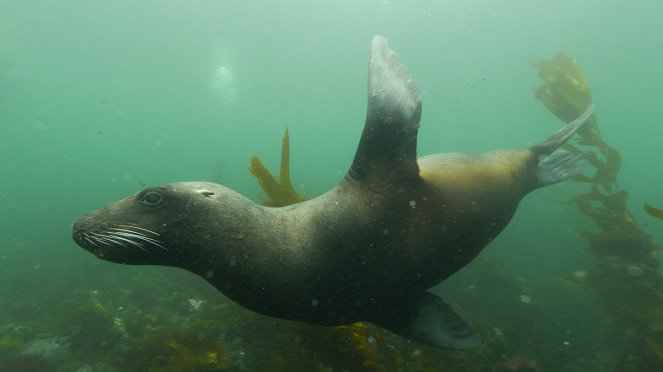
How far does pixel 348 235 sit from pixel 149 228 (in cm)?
105

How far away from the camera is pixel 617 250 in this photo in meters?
5.85

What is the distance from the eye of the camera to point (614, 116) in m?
75.3

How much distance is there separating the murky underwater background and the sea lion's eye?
67.4 inches

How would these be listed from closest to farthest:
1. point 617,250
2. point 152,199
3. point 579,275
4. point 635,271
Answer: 1. point 152,199
2. point 635,271
3. point 617,250
4. point 579,275

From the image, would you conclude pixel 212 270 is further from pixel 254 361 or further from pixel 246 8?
pixel 246 8

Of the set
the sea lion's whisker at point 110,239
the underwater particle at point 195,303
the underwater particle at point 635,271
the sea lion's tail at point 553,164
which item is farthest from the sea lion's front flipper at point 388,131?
the underwater particle at point 635,271

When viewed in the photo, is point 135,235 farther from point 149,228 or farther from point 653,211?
point 653,211

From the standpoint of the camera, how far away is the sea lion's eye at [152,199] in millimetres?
1984

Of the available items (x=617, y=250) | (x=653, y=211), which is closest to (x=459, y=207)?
(x=653, y=211)

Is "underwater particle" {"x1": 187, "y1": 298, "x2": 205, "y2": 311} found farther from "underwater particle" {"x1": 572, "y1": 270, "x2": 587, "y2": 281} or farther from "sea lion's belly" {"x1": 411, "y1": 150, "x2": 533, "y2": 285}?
"underwater particle" {"x1": 572, "y1": 270, "x2": 587, "y2": 281}

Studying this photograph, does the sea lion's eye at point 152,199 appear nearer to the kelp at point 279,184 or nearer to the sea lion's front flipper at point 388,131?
the sea lion's front flipper at point 388,131

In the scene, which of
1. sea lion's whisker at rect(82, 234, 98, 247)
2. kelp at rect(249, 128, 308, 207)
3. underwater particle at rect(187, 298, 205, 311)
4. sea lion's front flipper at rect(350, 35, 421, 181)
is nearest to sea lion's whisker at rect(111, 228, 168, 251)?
sea lion's whisker at rect(82, 234, 98, 247)

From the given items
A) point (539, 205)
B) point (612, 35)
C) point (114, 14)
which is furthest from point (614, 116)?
point (114, 14)

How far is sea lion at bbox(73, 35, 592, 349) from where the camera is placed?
6.44 ft
